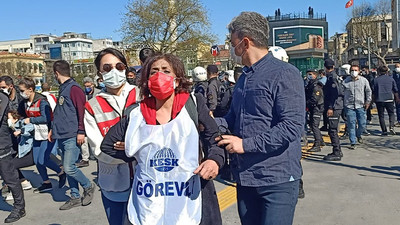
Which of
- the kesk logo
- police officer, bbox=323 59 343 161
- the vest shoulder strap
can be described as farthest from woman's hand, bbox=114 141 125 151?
police officer, bbox=323 59 343 161

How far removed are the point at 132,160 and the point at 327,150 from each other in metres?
6.78

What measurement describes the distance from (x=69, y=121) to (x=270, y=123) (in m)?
3.71

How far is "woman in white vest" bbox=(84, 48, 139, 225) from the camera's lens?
2.75m

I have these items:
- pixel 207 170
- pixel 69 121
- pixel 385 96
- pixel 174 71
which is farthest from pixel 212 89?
pixel 385 96

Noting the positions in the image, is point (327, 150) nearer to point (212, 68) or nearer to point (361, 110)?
point (361, 110)

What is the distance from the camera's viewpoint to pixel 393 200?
506 cm

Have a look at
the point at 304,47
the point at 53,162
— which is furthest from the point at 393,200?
the point at 304,47

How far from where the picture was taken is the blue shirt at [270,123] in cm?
224

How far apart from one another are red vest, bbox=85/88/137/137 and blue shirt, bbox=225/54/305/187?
2.98ft

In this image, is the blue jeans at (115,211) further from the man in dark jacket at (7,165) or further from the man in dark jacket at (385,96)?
the man in dark jacket at (385,96)

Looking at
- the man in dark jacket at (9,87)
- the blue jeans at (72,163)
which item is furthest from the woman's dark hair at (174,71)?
the man in dark jacket at (9,87)

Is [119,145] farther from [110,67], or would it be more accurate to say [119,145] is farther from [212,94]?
[212,94]

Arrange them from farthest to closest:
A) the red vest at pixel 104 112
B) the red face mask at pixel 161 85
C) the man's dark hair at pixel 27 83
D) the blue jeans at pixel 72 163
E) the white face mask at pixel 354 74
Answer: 1. the white face mask at pixel 354 74
2. the man's dark hair at pixel 27 83
3. the blue jeans at pixel 72 163
4. the red vest at pixel 104 112
5. the red face mask at pixel 161 85

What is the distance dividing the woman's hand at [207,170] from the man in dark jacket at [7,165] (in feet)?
11.8
